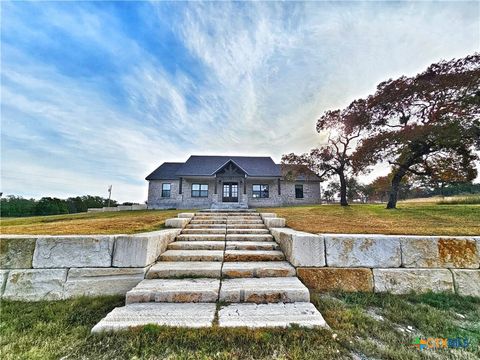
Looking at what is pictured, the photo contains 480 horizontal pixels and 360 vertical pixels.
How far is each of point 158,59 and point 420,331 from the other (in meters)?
11.4

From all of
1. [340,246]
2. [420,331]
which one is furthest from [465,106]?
[420,331]

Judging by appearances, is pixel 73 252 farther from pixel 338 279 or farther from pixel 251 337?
pixel 338 279

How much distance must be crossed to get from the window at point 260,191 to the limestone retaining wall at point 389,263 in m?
14.3

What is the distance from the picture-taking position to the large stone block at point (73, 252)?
9.08 feet

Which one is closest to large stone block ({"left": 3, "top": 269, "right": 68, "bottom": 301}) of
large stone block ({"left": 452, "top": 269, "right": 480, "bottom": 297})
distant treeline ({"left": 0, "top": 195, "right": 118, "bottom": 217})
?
large stone block ({"left": 452, "top": 269, "right": 480, "bottom": 297})

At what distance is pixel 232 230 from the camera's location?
195 inches

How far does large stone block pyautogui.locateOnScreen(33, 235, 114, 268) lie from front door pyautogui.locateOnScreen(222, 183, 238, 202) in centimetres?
1401

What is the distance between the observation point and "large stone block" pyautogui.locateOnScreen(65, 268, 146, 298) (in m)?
2.71

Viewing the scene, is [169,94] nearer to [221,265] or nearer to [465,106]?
[221,265]

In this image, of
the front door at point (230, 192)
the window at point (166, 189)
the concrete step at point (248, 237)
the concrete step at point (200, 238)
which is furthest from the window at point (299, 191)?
the concrete step at point (200, 238)

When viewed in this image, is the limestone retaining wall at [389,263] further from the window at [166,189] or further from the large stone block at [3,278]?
the window at [166,189]

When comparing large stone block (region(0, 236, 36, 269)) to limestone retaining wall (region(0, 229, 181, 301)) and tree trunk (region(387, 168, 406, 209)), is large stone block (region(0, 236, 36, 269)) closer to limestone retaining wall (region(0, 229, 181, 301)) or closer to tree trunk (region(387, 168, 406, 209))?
limestone retaining wall (region(0, 229, 181, 301))

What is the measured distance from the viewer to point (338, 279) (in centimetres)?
280

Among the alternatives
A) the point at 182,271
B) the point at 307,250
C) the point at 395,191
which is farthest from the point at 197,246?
the point at 395,191
